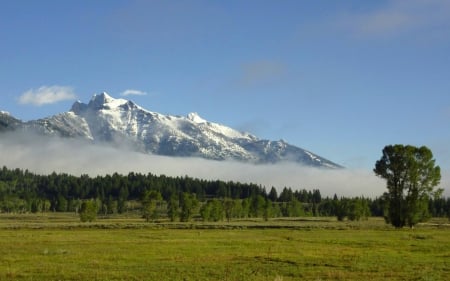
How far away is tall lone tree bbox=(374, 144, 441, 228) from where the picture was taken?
312 feet

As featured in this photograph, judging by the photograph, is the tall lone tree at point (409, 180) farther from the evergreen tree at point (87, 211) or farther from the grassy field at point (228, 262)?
the evergreen tree at point (87, 211)

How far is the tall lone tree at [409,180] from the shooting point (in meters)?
95.0

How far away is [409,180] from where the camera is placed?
95688mm

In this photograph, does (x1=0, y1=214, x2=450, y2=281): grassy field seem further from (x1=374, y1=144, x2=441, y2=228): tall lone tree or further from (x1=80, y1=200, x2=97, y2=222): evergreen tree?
(x1=80, y1=200, x2=97, y2=222): evergreen tree

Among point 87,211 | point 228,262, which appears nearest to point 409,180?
point 228,262

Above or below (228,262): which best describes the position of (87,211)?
above

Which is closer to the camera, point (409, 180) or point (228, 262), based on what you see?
point (228, 262)

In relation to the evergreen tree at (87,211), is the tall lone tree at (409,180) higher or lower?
higher

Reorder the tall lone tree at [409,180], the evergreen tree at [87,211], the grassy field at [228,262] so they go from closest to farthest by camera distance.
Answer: the grassy field at [228,262] < the tall lone tree at [409,180] < the evergreen tree at [87,211]

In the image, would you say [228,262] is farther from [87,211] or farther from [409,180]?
[87,211]

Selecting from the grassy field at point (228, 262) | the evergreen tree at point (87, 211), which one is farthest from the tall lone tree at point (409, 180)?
the evergreen tree at point (87, 211)

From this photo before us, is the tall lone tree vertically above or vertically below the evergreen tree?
above

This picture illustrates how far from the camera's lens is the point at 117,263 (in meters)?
40.7

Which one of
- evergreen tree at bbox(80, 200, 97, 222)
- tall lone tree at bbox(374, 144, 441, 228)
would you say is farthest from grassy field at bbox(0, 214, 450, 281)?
evergreen tree at bbox(80, 200, 97, 222)
